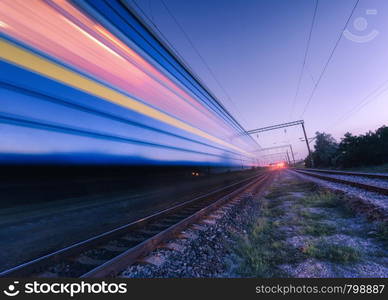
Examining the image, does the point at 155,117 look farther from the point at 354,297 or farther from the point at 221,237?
the point at 354,297

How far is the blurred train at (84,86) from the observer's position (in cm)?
292

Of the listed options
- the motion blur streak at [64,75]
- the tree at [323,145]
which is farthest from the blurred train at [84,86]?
the tree at [323,145]

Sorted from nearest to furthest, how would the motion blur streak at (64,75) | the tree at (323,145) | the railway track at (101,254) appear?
the railway track at (101,254) → the motion blur streak at (64,75) → the tree at (323,145)

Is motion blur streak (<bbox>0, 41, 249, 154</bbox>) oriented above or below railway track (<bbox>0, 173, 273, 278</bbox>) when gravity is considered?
above

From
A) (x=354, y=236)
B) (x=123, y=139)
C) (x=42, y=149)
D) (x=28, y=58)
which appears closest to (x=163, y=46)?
(x=123, y=139)

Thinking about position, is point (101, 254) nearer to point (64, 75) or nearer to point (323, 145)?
point (64, 75)

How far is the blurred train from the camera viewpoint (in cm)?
292

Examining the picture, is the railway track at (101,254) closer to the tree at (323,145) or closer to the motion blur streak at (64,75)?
the motion blur streak at (64,75)

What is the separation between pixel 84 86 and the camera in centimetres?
382

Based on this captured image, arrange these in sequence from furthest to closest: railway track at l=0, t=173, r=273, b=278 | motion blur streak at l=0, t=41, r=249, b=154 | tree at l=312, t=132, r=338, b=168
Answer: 1. tree at l=312, t=132, r=338, b=168
2. motion blur streak at l=0, t=41, r=249, b=154
3. railway track at l=0, t=173, r=273, b=278

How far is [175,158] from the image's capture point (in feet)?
21.6

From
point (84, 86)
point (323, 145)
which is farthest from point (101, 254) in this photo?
point (323, 145)

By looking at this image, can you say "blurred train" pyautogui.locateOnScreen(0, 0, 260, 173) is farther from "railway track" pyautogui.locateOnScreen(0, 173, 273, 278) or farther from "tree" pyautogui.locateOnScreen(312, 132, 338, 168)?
"tree" pyautogui.locateOnScreen(312, 132, 338, 168)

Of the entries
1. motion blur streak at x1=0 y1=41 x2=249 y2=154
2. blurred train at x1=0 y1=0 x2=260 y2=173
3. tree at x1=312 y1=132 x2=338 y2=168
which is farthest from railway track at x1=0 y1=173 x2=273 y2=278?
tree at x1=312 y1=132 x2=338 y2=168
